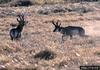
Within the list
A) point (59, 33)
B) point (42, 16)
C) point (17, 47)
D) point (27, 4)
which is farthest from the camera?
point (27, 4)

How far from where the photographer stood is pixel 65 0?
49094mm

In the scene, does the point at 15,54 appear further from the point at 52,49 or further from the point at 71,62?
the point at 71,62

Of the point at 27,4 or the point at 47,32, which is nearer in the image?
the point at 47,32

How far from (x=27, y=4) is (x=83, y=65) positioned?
31786 mm

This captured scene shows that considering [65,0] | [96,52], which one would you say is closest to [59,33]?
[96,52]

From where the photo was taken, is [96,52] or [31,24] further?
[31,24]

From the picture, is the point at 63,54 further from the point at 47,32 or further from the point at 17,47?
the point at 47,32

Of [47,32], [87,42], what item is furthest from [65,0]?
[87,42]

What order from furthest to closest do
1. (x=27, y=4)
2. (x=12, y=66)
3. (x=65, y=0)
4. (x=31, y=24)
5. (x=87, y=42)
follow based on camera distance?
(x=65, y=0)
(x=27, y=4)
(x=31, y=24)
(x=87, y=42)
(x=12, y=66)

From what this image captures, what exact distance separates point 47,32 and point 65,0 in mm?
26510

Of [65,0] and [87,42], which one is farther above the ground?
[87,42]

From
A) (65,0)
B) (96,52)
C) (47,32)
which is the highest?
(96,52)

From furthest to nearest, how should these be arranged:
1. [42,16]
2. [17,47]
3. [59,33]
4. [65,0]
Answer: [65,0] < [42,16] < [59,33] < [17,47]

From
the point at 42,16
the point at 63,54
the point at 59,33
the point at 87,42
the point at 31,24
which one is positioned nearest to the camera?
the point at 63,54
